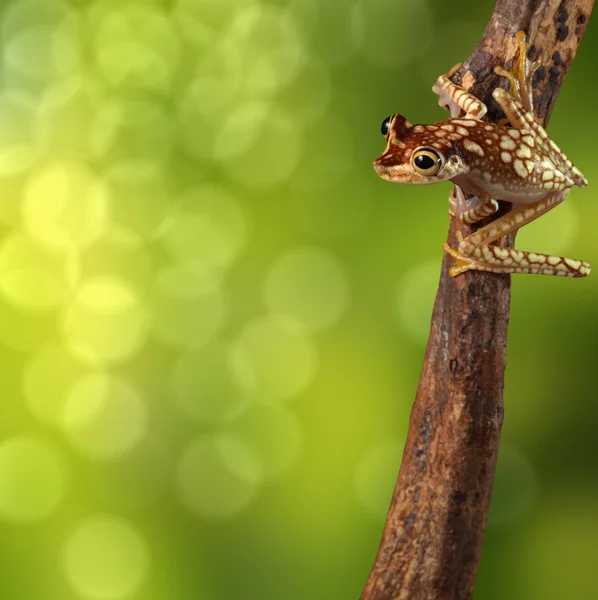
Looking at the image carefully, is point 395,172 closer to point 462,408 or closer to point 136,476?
point 462,408

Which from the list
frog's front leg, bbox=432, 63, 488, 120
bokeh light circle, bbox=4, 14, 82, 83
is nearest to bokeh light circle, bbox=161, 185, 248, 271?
bokeh light circle, bbox=4, 14, 82, 83

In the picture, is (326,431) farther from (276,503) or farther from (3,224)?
(3,224)

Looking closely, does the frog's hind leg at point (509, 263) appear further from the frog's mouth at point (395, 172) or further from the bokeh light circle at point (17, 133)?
the bokeh light circle at point (17, 133)

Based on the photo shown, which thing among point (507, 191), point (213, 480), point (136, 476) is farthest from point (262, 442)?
point (507, 191)

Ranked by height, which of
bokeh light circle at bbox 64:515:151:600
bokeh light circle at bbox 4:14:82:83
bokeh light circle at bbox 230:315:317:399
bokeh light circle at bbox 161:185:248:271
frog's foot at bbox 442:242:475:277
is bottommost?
bokeh light circle at bbox 64:515:151:600

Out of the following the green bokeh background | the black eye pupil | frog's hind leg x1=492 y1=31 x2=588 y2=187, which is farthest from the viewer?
the green bokeh background

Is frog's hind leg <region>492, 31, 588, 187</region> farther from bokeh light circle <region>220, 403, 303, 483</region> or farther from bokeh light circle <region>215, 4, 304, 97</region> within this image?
bokeh light circle <region>220, 403, 303, 483</region>

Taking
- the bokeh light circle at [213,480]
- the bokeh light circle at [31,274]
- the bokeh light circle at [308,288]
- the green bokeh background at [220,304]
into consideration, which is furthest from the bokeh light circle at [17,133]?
the bokeh light circle at [213,480]
